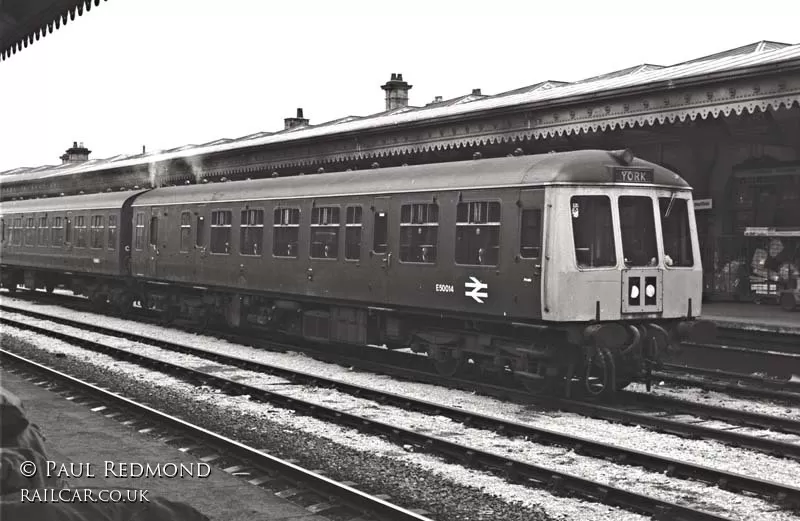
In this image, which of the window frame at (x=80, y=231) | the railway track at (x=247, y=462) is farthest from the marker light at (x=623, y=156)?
the window frame at (x=80, y=231)

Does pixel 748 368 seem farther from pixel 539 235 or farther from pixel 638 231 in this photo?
pixel 539 235

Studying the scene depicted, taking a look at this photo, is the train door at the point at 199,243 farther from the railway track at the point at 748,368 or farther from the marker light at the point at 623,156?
the marker light at the point at 623,156

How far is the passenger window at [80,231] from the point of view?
990 inches

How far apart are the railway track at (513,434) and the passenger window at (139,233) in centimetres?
881

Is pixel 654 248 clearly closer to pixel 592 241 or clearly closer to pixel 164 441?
pixel 592 241

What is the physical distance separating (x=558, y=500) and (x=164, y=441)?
3934mm

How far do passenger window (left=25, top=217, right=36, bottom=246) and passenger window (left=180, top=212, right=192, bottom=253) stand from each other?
11414 millimetres

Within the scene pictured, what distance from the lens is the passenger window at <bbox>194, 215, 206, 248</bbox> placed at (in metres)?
19.2

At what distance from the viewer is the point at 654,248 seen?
11570mm

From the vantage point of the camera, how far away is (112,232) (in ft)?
76.4

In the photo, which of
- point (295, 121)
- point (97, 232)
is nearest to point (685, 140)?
point (97, 232)

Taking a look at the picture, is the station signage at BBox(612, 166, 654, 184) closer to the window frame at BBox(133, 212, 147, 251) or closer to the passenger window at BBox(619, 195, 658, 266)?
the passenger window at BBox(619, 195, 658, 266)

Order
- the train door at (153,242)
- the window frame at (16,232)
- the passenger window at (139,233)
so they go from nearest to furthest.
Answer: the train door at (153,242) → the passenger window at (139,233) → the window frame at (16,232)

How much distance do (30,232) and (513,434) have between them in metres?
24.2
